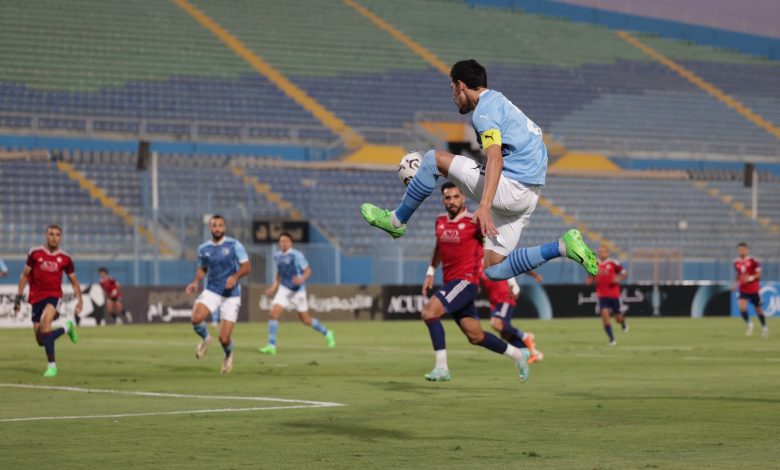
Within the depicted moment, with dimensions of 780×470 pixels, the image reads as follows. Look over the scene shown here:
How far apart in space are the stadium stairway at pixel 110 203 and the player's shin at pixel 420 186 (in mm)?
30083

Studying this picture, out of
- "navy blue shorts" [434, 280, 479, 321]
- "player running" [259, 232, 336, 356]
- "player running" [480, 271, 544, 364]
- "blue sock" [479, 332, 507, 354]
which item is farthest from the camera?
"player running" [259, 232, 336, 356]

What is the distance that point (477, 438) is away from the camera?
36.9 ft

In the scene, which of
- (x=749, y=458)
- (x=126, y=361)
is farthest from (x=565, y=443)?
(x=126, y=361)

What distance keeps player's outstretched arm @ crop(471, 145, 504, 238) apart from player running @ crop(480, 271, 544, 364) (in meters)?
9.93

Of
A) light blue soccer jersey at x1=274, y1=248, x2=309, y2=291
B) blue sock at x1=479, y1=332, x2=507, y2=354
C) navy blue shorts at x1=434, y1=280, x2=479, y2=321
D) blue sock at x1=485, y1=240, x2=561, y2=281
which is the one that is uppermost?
blue sock at x1=485, y1=240, x2=561, y2=281

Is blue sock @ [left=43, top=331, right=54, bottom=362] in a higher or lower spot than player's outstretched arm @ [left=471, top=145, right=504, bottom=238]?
lower

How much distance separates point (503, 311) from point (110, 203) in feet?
81.8

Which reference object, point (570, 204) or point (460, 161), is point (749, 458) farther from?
point (570, 204)

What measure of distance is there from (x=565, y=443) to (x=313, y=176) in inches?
1521

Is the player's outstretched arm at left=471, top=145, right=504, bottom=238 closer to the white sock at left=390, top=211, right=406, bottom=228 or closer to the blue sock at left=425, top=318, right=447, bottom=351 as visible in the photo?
the white sock at left=390, top=211, right=406, bottom=228

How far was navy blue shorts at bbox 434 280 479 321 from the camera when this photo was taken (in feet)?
51.0

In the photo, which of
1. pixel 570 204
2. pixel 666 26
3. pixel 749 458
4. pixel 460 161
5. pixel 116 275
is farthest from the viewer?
pixel 666 26

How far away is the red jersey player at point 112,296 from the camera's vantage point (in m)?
37.6

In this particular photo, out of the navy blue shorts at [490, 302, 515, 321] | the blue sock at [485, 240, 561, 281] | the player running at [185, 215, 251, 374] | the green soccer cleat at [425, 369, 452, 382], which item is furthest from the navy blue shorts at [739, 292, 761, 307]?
the blue sock at [485, 240, 561, 281]
